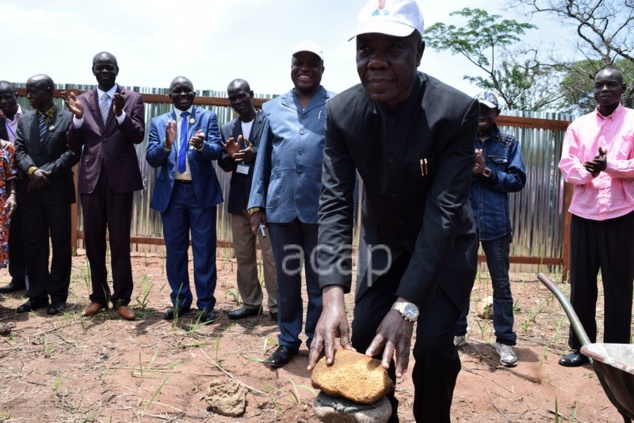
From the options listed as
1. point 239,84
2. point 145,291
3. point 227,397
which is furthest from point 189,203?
point 227,397

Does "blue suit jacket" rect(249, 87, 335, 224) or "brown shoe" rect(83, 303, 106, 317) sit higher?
"blue suit jacket" rect(249, 87, 335, 224)

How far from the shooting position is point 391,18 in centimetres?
203

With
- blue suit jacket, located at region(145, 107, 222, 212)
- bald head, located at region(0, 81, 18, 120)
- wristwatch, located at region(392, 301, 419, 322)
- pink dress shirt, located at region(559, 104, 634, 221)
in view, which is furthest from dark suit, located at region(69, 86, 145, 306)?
pink dress shirt, located at region(559, 104, 634, 221)

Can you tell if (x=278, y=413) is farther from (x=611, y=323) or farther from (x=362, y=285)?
(x=611, y=323)

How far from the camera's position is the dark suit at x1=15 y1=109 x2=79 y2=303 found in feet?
17.5

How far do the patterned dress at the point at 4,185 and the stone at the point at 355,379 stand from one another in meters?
4.39

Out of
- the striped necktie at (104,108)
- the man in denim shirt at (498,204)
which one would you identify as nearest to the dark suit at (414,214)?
the man in denim shirt at (498,204)

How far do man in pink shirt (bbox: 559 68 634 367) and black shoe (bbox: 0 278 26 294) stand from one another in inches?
225

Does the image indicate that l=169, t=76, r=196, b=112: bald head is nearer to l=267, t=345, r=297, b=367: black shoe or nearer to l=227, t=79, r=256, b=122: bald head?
l=227, t=79, r=256, b=122: bald head

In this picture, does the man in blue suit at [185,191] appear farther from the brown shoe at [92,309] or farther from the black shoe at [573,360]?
the black shoe at [573,360]

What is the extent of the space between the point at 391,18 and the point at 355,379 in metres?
1.31

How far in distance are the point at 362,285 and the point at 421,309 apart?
33cm

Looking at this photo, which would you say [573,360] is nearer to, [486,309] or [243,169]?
[486,309]

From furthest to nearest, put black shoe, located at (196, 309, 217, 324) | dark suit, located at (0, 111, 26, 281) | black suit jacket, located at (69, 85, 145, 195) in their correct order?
dark suit, located at (0, 111, 26, 281) < black shoe, located at (196, 309, 217, 324) < black suit jacket, located at (69, 85, 145, 195)
